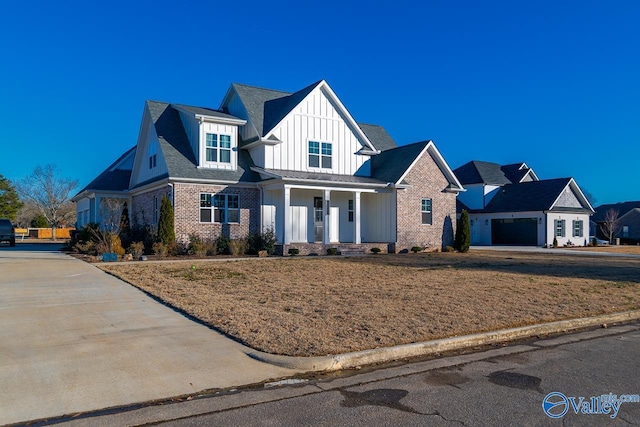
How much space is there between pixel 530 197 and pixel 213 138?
26.5 metres

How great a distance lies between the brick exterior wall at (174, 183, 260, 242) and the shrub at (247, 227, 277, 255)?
0.65m

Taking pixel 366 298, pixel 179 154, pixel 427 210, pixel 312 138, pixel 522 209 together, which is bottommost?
pixel 366 298

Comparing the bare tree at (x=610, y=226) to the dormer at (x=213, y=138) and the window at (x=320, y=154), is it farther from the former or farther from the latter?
the dormer at (x=213, y=138)

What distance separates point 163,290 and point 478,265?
12124 mm

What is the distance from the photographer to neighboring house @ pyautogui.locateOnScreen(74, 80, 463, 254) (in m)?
23.4

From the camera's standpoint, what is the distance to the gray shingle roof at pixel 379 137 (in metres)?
31.6

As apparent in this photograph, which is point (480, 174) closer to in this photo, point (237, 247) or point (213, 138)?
point (213, 138)

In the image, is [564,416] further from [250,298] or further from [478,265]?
[478,265]

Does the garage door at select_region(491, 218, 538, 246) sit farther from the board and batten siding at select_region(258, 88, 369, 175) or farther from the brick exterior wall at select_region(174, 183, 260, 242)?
the brick exterior wall at select_region(174, 183, 260, 242)

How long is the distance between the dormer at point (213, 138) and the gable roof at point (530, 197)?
79.8 ft

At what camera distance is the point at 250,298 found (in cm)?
1092

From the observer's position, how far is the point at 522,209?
128 feet

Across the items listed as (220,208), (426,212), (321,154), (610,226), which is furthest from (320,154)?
(610,226)

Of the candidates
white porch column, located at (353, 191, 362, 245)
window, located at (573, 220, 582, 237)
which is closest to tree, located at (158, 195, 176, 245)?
white porch column, located at (353, 191, 362, 245)
